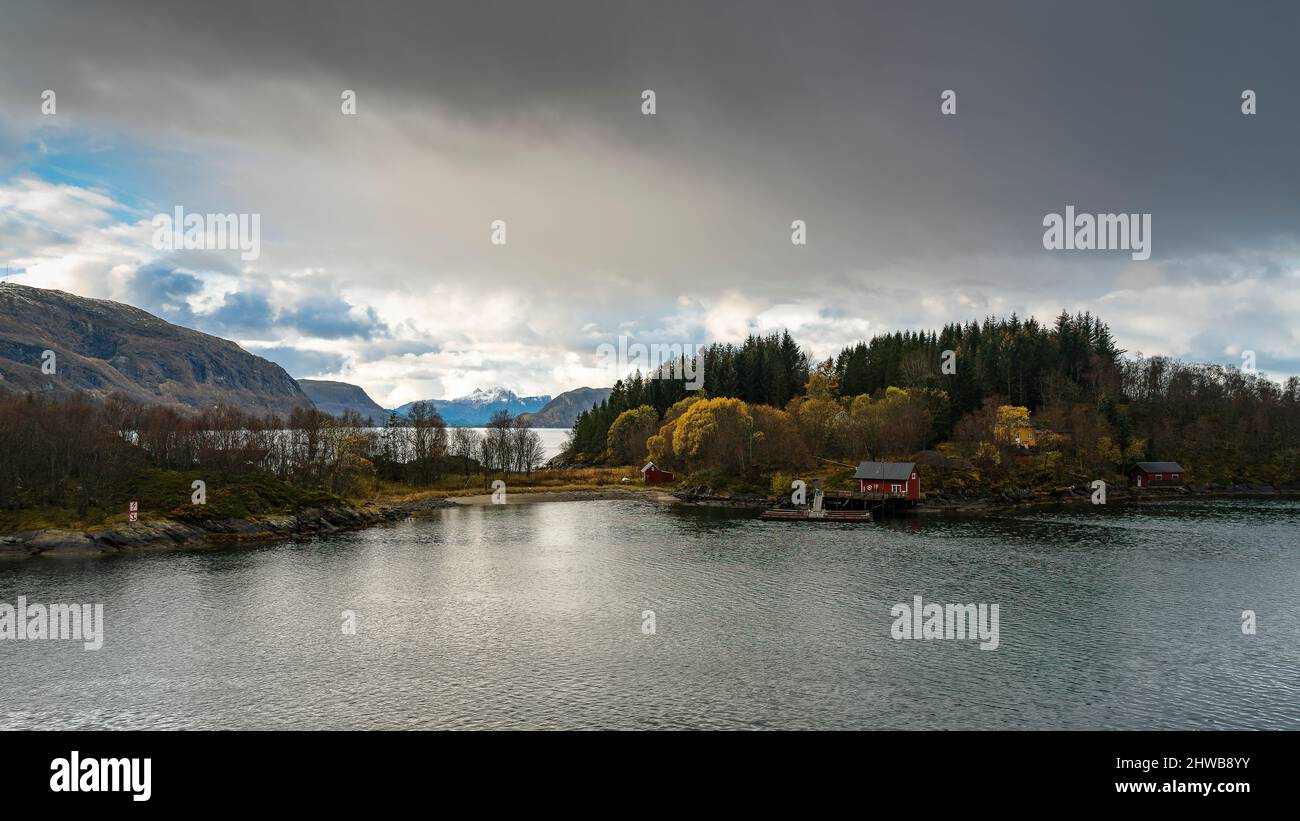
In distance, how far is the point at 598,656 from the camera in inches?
1560

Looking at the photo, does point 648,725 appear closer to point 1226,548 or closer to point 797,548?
point 797,548

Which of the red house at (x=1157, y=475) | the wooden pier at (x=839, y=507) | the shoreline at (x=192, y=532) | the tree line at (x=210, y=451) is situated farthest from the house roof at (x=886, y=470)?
the tree line at (x=210, y=451)

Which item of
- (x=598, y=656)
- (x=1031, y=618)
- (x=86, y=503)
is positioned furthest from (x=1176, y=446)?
(x=86, y=503)

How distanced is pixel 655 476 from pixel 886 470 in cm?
5150

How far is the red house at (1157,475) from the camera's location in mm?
133875

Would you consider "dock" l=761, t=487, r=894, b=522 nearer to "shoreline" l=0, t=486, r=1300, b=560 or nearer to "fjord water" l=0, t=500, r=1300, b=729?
"shoreline" l=0, t=486, r=1300, b=560

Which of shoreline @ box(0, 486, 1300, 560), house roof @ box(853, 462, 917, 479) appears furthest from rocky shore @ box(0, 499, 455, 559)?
house roof @ box(853, 462, 917, 479)

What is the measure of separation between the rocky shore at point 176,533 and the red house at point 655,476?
60.9 meters

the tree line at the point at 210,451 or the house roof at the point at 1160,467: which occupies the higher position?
the tree line at the point at 210,451

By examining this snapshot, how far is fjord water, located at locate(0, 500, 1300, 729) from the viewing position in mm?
31953

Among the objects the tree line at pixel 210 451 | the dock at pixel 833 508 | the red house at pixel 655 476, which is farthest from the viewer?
the red house at pixel 655 476

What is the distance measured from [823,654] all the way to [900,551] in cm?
3890

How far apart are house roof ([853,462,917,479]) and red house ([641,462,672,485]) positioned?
147 feet

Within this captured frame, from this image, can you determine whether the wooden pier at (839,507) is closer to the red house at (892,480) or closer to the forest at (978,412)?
the red house at (892,480)
